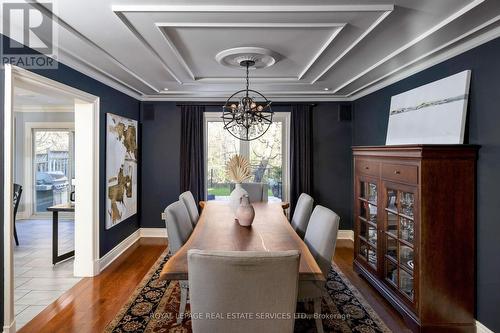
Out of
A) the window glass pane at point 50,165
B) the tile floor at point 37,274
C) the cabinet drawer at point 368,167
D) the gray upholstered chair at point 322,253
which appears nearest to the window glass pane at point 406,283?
the gray upholstered chair at point 322,253

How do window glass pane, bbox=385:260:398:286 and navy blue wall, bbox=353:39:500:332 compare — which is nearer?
navy blue wall, bbox=353:39:500:332

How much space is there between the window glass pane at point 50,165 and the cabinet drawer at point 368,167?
20.2 feet

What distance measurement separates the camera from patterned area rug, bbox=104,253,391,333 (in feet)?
8.37

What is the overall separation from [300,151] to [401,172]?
7.98 feet

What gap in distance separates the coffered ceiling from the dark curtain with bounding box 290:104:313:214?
45.5 inches

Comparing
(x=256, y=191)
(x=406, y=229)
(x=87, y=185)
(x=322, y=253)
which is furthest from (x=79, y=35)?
(x=406, y=229)

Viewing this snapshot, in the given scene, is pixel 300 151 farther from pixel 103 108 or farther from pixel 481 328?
pixel 481 328

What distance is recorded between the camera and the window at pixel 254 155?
208 inches

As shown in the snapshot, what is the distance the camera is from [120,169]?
4.36 meters

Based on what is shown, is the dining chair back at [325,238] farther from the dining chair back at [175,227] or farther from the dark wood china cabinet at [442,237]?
the dining chair back at [175,227]

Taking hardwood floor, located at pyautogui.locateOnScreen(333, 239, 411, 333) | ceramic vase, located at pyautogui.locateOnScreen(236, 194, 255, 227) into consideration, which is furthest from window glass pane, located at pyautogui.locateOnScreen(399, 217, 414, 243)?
ceramic vase, located at pyautogui.locateOnScreen(236, 194, 255, 227)

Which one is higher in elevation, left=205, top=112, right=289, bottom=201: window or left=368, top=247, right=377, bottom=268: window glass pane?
left=205, top=112, right=289, bottom=201: window

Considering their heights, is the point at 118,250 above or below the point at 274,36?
below

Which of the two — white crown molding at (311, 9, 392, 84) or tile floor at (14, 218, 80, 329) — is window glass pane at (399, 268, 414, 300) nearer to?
white crown molding at (311, 9, 392, 84)
